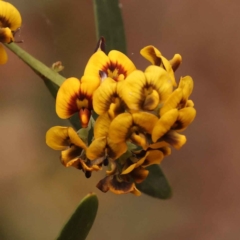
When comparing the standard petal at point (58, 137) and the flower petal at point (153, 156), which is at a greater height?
the standard petal at point (58, 137)

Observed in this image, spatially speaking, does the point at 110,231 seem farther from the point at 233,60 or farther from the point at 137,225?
the point at 233,60

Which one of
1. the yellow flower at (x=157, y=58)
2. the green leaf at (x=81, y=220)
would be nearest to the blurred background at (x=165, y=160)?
the green leaf at (x=81, y=220)

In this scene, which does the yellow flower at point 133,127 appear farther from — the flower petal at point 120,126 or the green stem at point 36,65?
the green stem at point 36,65

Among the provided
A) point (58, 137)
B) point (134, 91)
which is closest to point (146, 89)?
point (134, 91)

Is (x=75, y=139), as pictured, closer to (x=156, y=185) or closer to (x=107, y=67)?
(x=107, y=67)

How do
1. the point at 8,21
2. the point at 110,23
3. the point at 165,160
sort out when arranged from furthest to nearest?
the point at 165,160 → the point at 110,23 → the point at 8,21

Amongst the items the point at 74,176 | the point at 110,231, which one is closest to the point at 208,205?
the point at 110,231
